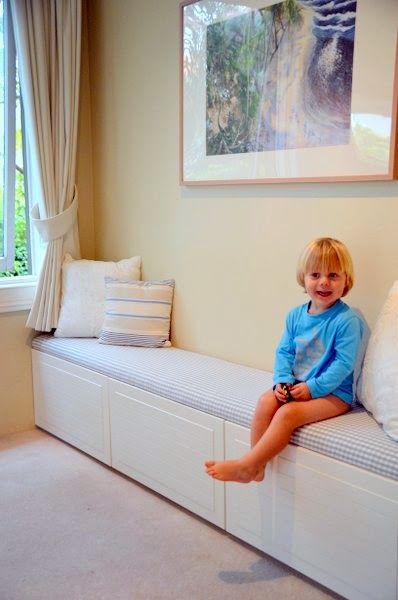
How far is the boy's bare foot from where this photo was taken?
1805mm

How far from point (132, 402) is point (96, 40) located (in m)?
1.88

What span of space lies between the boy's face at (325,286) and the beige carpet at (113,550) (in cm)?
87

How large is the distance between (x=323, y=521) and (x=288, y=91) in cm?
148

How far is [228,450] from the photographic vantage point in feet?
6.56

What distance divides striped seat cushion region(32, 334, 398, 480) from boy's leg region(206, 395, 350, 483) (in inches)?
1.1

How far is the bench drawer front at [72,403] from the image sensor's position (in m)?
2.57

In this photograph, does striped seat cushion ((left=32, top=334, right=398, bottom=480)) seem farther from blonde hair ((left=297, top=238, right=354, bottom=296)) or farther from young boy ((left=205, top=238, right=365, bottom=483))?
blonde hair ((left=297, top=238, right=354, bottom=296))

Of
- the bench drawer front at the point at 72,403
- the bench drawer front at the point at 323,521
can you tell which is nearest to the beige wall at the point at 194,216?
the bench drawer front at the point at 72,403

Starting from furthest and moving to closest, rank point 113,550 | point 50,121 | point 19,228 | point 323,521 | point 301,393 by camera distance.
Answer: point 19,228
point 50,121
point 113,550
point 301,393
point 323,521

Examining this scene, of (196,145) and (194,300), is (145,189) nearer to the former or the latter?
(196,145)

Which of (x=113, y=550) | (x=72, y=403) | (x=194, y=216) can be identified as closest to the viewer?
(x=113, y=550)

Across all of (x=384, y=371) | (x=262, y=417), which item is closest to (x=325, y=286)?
(x=384, y=371)

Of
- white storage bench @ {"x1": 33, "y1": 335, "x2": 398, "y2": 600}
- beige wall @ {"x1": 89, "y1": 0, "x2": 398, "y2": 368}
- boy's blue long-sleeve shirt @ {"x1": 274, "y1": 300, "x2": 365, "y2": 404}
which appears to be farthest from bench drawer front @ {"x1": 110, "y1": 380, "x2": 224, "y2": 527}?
beige wall @ {"x1": 89, "y1": 0, "x2": 398, "y2": 368}

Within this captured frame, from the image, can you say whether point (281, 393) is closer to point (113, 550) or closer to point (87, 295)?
point (113, 550)
